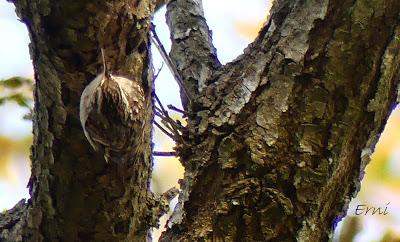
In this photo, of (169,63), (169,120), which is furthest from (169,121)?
(169,63)

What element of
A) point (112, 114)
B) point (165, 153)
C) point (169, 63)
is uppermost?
point (169, 63)

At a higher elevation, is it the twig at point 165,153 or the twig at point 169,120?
the twig at point 169,120

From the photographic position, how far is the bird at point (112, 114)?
1.12 metres

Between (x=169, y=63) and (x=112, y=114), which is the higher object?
(x=169, y=63)

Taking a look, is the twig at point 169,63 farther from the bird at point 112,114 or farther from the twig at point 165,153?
the bird at point 112,114

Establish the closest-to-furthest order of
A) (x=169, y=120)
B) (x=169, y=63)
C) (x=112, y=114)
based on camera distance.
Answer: (x=112, y=114)
(x=169, y=120)
(x=169, y=63)

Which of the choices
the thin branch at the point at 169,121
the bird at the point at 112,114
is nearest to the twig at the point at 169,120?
the thin branch at the point at 169,121

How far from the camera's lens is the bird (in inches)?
44.0

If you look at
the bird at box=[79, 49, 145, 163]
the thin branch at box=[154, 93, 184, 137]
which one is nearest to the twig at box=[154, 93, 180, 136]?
the thin branch at box=[154, 93, 184, 137]

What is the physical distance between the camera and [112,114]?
3.82 ft

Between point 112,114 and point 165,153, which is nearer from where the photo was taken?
point 112,114

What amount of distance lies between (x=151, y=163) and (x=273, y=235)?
0.26 meters

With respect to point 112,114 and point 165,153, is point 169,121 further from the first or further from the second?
point 112,114

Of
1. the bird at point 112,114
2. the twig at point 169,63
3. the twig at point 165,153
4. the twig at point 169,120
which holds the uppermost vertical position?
the twig at point 169,63
